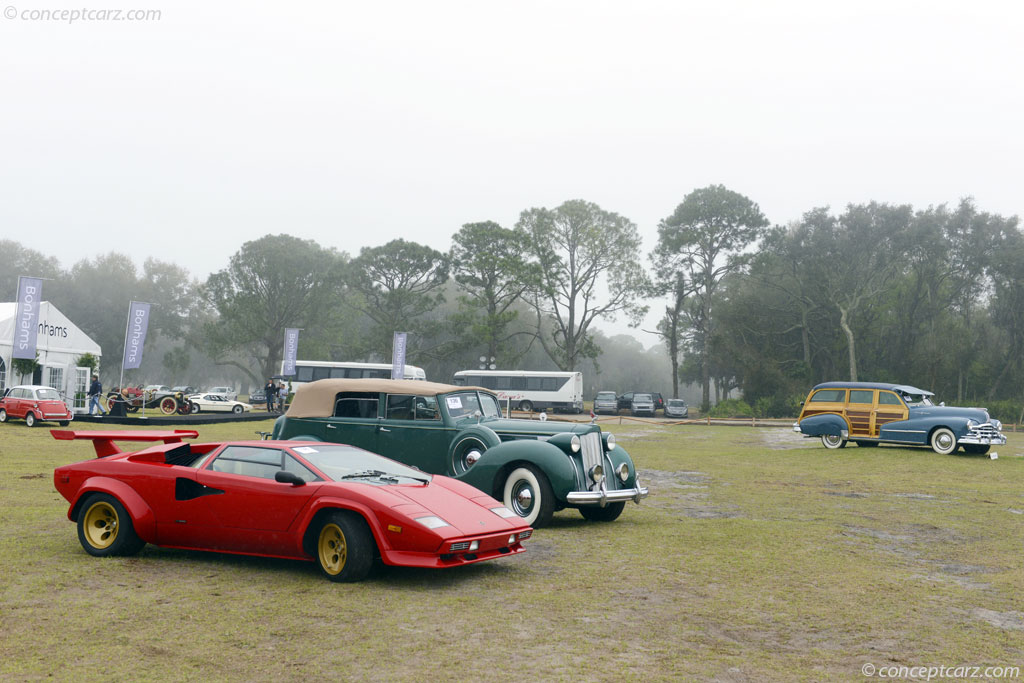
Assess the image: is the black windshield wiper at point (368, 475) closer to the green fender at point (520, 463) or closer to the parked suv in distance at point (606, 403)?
the green fender at point (520, 463)

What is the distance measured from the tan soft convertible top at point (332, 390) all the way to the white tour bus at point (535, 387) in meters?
43.9

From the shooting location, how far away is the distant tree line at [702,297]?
5191 centimetres

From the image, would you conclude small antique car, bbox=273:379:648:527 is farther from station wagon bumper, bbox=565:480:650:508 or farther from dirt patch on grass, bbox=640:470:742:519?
dirt patch on grass, bbox=640:470:742:519

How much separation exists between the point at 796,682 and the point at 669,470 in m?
13.4

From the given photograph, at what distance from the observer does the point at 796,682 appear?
15.5ft

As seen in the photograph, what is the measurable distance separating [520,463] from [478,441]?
124 centimetres

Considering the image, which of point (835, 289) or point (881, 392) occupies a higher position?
point (835, 289)

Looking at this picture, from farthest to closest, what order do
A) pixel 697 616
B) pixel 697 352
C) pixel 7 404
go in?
pixel 697 352, pixel 7 404, pixel 697 616

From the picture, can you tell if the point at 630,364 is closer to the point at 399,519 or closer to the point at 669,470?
the point at 669,470

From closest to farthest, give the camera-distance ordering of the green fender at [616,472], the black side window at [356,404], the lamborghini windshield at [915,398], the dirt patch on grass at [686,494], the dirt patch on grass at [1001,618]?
the dirt patch on grass at [1001,618]
the green fender at [616,472]
the dirt patch on grass at [686,494]
the black side window at [356,404]
the lamborghini windshield at [915,398]

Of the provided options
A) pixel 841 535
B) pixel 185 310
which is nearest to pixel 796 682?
pixel 841 535

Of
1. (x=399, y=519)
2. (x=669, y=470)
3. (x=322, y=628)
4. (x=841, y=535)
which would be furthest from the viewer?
(x=669, y=470)

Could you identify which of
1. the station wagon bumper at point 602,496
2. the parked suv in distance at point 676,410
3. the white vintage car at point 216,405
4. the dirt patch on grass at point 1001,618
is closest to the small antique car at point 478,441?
the station wagon bumper at point 602,496

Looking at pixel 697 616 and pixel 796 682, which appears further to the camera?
pixel 697 616
